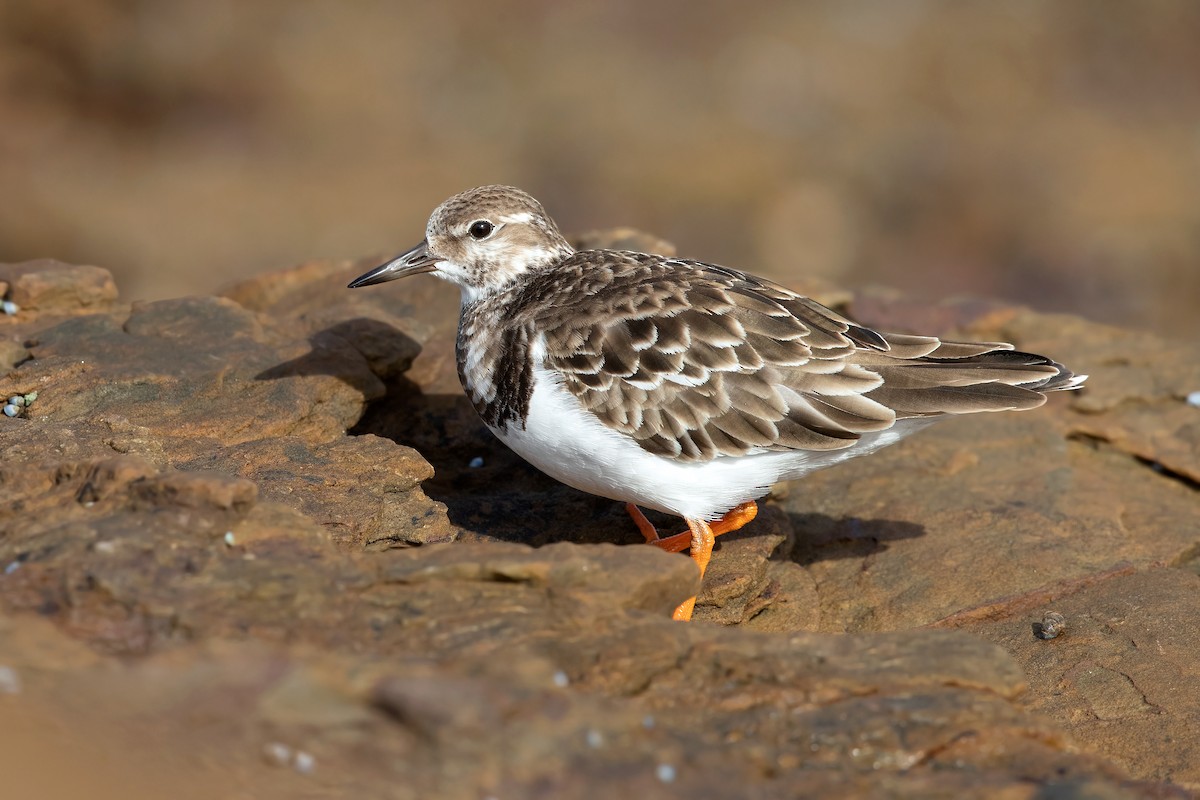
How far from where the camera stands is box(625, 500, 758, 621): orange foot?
7082 millimetres

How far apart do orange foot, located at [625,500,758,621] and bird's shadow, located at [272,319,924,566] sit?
13 centimetres

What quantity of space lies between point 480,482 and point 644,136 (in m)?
12.5

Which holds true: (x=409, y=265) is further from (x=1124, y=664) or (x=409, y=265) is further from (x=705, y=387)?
(x=1124, y=664)

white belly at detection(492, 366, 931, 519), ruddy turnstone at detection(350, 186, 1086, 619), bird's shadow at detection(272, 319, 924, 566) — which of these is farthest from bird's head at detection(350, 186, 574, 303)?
white belly at detection(492, 366, 931, 519)

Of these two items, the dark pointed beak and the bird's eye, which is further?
the dark pointed beak

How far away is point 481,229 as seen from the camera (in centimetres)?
788

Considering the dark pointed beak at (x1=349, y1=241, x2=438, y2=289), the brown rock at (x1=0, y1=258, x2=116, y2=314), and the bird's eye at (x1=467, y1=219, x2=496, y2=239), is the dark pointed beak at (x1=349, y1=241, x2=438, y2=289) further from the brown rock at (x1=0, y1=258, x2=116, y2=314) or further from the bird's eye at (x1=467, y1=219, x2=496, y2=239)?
the brown rock at (x1=0, y1=258, x2=116, y2=314)

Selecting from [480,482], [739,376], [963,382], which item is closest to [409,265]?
[480,482]

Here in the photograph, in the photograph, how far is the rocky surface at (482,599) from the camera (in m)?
4.46

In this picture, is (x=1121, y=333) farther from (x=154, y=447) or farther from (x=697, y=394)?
(x=154, y=447)

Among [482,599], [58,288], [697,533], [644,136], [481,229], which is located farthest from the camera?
[644,136]

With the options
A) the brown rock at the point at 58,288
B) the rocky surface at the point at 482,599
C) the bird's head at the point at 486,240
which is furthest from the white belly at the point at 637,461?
the brown rock at the point at 58,288

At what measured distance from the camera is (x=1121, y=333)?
10344mm

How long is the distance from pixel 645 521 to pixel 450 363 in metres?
2.20
